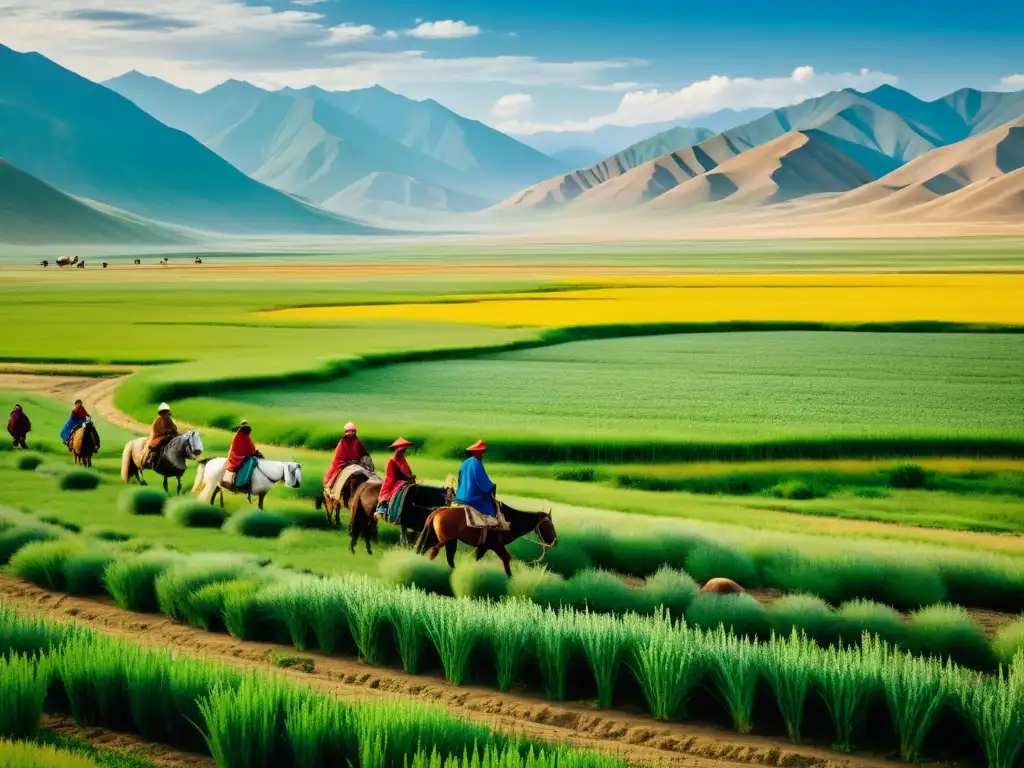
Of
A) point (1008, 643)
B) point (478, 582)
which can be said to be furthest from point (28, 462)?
point (1008, 643)

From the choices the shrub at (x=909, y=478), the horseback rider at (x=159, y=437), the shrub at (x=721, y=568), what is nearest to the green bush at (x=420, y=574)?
the shrub at (x=721, y=568)

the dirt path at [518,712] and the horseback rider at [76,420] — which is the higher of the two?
the horseback rider at [76,420]

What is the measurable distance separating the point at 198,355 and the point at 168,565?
34.9 metres

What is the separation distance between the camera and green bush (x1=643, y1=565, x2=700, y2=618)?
16.4m

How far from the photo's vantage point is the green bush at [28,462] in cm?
2727

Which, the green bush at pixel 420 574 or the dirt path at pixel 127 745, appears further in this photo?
the green bush at pixel 420 574

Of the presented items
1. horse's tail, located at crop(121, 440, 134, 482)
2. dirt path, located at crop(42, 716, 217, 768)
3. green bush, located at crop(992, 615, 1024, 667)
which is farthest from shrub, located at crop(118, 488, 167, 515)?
green bush, located at crop(992, 615, 1024, 667)

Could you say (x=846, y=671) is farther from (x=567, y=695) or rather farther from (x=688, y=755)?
(x=567, y=695)

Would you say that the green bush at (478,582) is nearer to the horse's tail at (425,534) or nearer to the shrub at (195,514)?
the horse's tail at (425,534)

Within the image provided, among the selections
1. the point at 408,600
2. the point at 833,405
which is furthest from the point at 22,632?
the point at 833,405

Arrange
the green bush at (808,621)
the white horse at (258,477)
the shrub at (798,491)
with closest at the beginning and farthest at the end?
the green bush at (808,621) < the white horse at (258,477) < the shrub at (798,491)

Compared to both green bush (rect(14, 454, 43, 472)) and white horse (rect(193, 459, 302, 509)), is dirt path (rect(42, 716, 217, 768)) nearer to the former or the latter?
white horse (rect(193, 459, 302, 509))

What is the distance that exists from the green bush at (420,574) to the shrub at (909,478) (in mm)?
13417

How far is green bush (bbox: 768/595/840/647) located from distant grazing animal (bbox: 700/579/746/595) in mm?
1317
